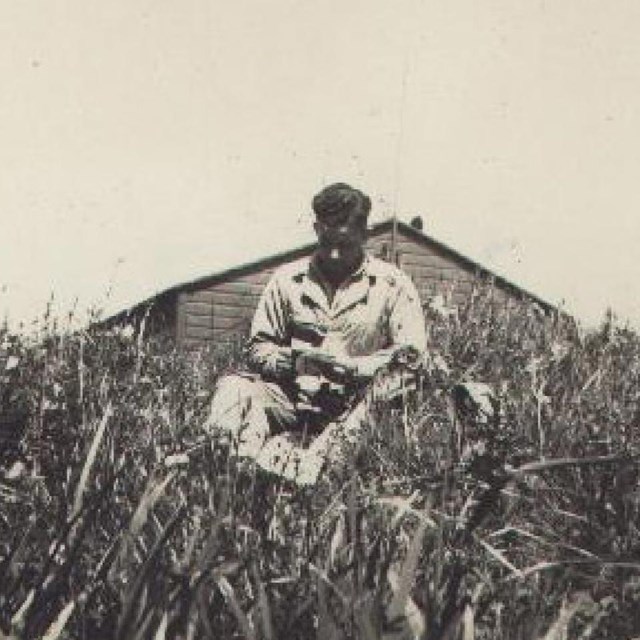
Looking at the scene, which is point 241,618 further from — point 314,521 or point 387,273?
point 387,273

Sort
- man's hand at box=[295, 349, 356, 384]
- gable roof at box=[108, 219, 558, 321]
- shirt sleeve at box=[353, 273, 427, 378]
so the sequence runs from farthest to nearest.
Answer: gable roof at box=[108, 219, 558, 321], shirt sleeve at box=[353, 273, 427, 378], man's hand at box=[295, 349, 356, 384]

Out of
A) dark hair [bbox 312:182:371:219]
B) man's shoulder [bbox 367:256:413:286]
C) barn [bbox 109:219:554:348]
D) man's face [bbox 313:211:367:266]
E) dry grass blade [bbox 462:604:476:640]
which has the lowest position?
dry grass blade [bbox 462:604:476:640]

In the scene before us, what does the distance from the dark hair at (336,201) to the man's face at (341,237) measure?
0.08 feet

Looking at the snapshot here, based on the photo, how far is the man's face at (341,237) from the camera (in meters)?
4.74

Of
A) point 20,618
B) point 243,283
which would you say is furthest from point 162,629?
point 243,283

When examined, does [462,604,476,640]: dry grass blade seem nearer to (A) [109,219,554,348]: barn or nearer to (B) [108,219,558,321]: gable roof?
(B) [108,219,558,321]: gable roof

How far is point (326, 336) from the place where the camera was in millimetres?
5023

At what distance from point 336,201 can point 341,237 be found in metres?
0.18

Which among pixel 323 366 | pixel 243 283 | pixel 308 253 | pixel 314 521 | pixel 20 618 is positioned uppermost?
pixel 308 253

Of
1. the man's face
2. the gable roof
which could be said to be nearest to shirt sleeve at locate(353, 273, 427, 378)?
the man's face

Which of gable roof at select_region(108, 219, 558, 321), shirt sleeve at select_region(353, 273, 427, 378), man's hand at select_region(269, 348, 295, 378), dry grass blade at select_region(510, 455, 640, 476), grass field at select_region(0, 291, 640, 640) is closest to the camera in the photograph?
dry grass blade at select_region(510, 455, 640, 476)

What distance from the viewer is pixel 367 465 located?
11.9ft

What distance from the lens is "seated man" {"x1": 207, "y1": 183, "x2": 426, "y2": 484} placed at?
4.54m

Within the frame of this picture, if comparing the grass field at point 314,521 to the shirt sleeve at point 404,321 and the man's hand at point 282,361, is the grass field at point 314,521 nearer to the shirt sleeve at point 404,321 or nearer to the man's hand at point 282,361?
the shirt sleeve at point 404,321
